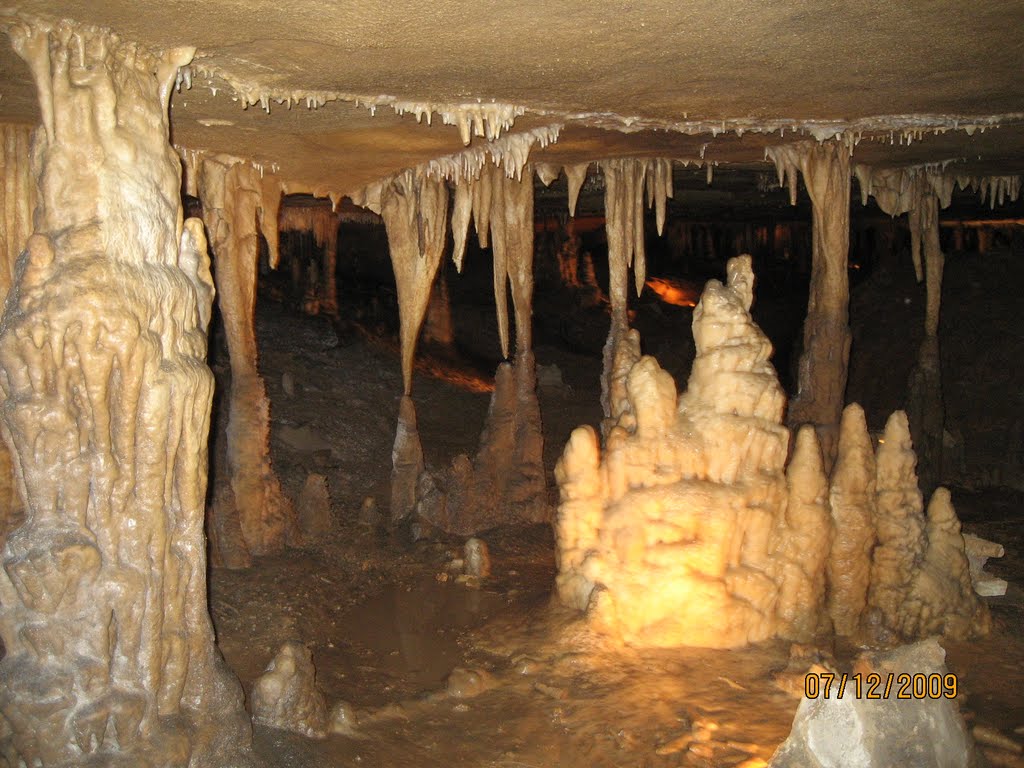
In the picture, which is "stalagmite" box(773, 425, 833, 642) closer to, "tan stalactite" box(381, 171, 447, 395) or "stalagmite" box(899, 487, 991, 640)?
"stalagmite" box(899, 487, 991, 640)

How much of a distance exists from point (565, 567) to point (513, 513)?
10.6 feet

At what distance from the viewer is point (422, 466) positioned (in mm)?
10945

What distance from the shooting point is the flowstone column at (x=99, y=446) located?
4.50m

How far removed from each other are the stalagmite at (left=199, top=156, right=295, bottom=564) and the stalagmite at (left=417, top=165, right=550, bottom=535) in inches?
80.7

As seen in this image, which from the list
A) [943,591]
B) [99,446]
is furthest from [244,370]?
[943,591]

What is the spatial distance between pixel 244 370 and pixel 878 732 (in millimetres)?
6798

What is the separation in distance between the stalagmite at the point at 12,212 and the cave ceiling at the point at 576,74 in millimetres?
200

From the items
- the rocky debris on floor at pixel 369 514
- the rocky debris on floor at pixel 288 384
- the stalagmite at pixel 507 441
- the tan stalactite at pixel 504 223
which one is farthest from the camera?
the rocky debris on floor at pixel 288 384

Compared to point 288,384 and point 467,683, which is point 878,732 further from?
point 288,384

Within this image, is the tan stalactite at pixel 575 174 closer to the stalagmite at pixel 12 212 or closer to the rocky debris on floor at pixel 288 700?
the stalagmite at pixel 12 212

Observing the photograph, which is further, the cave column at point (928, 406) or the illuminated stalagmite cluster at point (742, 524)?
the cave column at point (928, 406)

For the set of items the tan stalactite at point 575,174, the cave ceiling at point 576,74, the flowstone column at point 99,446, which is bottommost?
the flowstone column at point 99,446

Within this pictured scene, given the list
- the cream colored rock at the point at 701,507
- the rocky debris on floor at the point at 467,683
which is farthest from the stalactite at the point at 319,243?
the rocky debris on floor at the point at 467,683

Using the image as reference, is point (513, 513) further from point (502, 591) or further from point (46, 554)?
point (46, 554)
